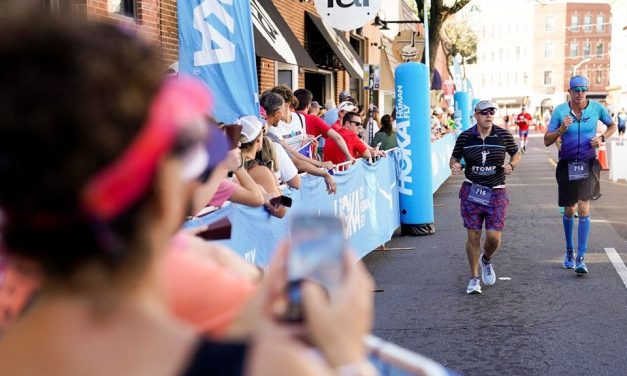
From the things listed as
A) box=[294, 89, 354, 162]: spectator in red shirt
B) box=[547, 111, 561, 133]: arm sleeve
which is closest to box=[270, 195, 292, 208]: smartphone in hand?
box=[547, 111, 561, 133]: arm sleeve

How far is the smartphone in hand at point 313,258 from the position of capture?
51.0 inches

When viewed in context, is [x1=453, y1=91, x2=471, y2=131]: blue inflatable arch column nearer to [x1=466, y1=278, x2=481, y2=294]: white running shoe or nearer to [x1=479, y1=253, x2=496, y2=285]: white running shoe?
[x1=479, y1=253, x2=496, y2=285]: white running shoe

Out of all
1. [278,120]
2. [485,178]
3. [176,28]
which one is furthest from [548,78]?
[278,120]

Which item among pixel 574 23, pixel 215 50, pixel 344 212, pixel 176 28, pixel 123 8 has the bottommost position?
pixel 344 212

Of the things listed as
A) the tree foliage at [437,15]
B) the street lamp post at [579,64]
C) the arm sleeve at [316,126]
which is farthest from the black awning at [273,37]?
the street lamp post at [579,64]

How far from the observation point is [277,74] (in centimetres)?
1778

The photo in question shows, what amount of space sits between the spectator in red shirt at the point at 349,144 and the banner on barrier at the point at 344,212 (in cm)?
31

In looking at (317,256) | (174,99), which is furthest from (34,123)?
(317,256)

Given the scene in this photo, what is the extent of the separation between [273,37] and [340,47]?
7.64 metres

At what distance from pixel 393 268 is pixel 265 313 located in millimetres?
8609

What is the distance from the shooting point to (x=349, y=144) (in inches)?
459

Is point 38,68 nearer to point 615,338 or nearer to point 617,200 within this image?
point 615,338

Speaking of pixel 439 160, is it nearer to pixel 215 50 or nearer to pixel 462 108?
pixel 462 108

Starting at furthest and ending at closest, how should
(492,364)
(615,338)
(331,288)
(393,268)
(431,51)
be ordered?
(431,51) < (393,268) < (615,338) < (492,364) < (331,288)
